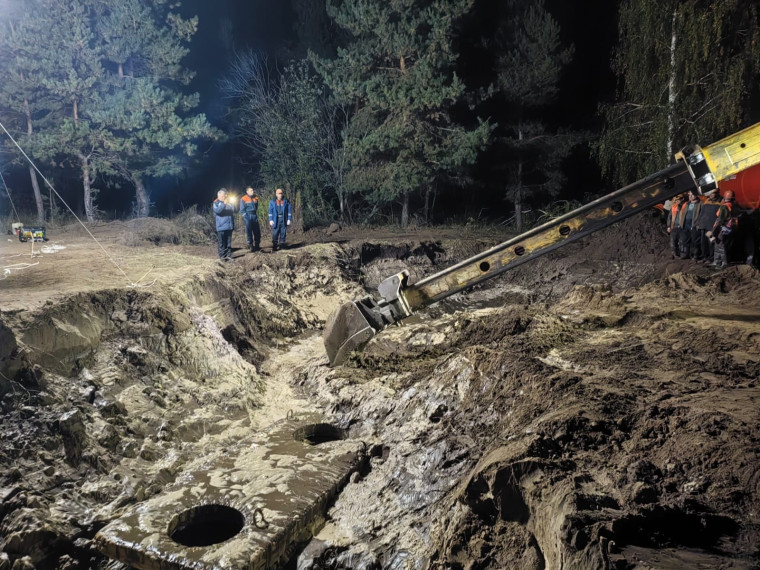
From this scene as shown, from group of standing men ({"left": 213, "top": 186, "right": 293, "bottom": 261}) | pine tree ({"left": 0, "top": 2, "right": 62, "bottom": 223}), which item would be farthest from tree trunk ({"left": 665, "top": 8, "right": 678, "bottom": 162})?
pine tree ({"left": 0, "top": 2, "right": 62, "bottom": 223})

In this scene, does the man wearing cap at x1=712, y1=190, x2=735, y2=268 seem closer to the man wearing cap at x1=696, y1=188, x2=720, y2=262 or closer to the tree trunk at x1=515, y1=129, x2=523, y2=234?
the man wearing cap at x1=696, y1=188, x2=720, y2=262

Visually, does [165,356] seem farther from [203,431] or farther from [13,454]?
[13,454]

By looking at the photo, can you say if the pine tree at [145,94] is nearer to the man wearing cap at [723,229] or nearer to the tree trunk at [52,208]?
the tree trunk at [52,208]

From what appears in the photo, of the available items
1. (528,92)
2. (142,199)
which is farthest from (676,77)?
(142,199)

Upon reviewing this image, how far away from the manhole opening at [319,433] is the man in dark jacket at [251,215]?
639 cm

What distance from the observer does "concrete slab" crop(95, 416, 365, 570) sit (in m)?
4.20

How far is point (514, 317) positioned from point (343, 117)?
1379cm

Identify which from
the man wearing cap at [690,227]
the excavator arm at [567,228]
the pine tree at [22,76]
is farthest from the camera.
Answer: the pine tree at [22,76]

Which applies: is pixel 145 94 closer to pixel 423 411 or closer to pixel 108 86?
pixel 108 86

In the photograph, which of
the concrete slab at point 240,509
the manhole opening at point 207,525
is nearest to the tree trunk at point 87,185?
the concrete slab at point 240,509

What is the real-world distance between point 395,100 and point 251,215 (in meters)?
6.89

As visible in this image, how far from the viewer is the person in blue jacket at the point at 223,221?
416 inches

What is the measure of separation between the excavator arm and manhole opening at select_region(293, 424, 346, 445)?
3.70 ft

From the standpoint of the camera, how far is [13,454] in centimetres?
486
